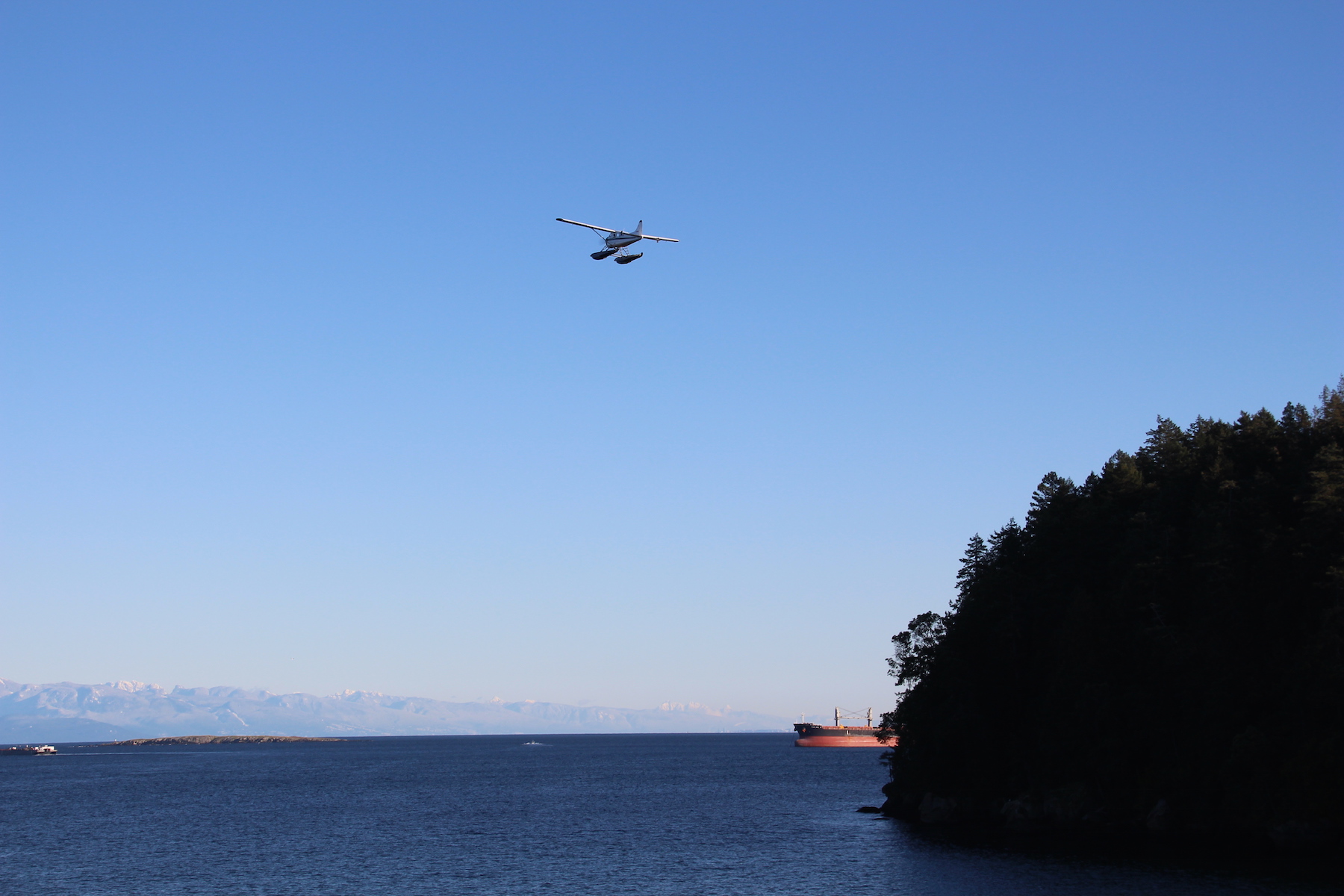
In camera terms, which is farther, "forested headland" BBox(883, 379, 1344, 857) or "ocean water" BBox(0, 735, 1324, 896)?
"forested headland" BBox(883, 379, 1344, 857)

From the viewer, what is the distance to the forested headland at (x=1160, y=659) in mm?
64812

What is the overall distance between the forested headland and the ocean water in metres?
9.28

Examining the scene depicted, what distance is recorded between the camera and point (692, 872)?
6675 centimetres

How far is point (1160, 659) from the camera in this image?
74688 mm

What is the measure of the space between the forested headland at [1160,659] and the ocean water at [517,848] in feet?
30.4

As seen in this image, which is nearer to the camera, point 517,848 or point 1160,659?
point 1160,659

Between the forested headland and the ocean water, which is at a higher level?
the forested headland

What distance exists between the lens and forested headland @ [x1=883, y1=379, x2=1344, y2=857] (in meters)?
64.8

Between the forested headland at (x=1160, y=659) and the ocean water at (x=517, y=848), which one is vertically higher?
the forested headland at (x=1160, y=659)

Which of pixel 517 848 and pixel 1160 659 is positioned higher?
pixel 1160 659

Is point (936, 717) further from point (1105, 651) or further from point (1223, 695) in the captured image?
point (1223, 695)

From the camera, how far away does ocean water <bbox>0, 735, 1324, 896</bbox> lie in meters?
61.9

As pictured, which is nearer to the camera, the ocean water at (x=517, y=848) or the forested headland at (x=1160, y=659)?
the ocean water at (x=517, y=848)

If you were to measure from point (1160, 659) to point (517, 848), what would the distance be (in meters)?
48.1
